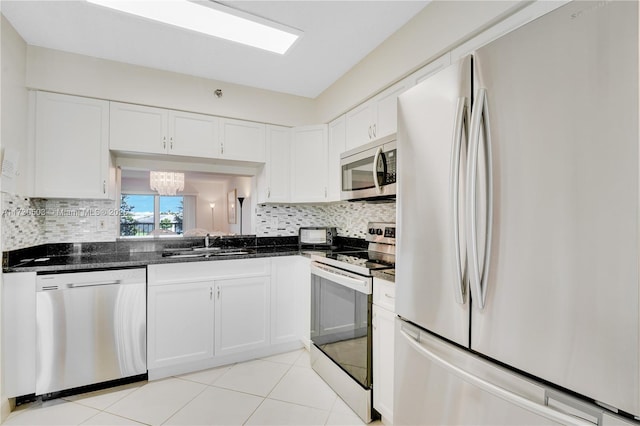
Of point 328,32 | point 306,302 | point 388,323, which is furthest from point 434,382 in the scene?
point 328,32

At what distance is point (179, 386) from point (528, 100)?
8.66ft

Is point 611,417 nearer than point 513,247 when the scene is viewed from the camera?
Yes

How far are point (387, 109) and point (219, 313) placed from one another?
6.72 feet

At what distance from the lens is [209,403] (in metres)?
2.01

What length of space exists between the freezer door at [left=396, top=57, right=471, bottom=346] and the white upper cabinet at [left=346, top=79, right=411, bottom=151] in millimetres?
671

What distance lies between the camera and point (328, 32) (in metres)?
2.07

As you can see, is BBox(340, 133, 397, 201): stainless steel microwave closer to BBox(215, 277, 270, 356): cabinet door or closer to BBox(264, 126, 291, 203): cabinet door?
BBox(264, 126, 291, 203): cabinet door

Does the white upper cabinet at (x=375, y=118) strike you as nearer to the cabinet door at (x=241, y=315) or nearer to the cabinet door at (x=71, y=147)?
the cabinet door at (x=241, y=315)

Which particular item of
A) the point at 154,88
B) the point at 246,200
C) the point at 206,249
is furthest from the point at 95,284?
the point at 154,88

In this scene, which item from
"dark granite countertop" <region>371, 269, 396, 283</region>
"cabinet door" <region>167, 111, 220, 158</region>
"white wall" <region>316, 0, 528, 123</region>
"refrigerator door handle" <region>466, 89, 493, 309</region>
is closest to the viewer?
"refrigerator door handle" <region>466, 89, 493, 309</region>

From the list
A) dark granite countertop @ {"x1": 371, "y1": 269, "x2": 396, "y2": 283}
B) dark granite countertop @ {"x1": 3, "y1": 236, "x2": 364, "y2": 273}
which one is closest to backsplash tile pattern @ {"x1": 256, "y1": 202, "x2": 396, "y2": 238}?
dark granite countertop @ {"x1": 3, "y1": 236, "x2": 364, "y2": 273}

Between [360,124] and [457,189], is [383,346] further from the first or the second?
[360,124]

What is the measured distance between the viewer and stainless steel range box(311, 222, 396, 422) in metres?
1.82

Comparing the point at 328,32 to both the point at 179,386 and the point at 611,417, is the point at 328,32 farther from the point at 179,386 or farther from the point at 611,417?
the point at 179,386
